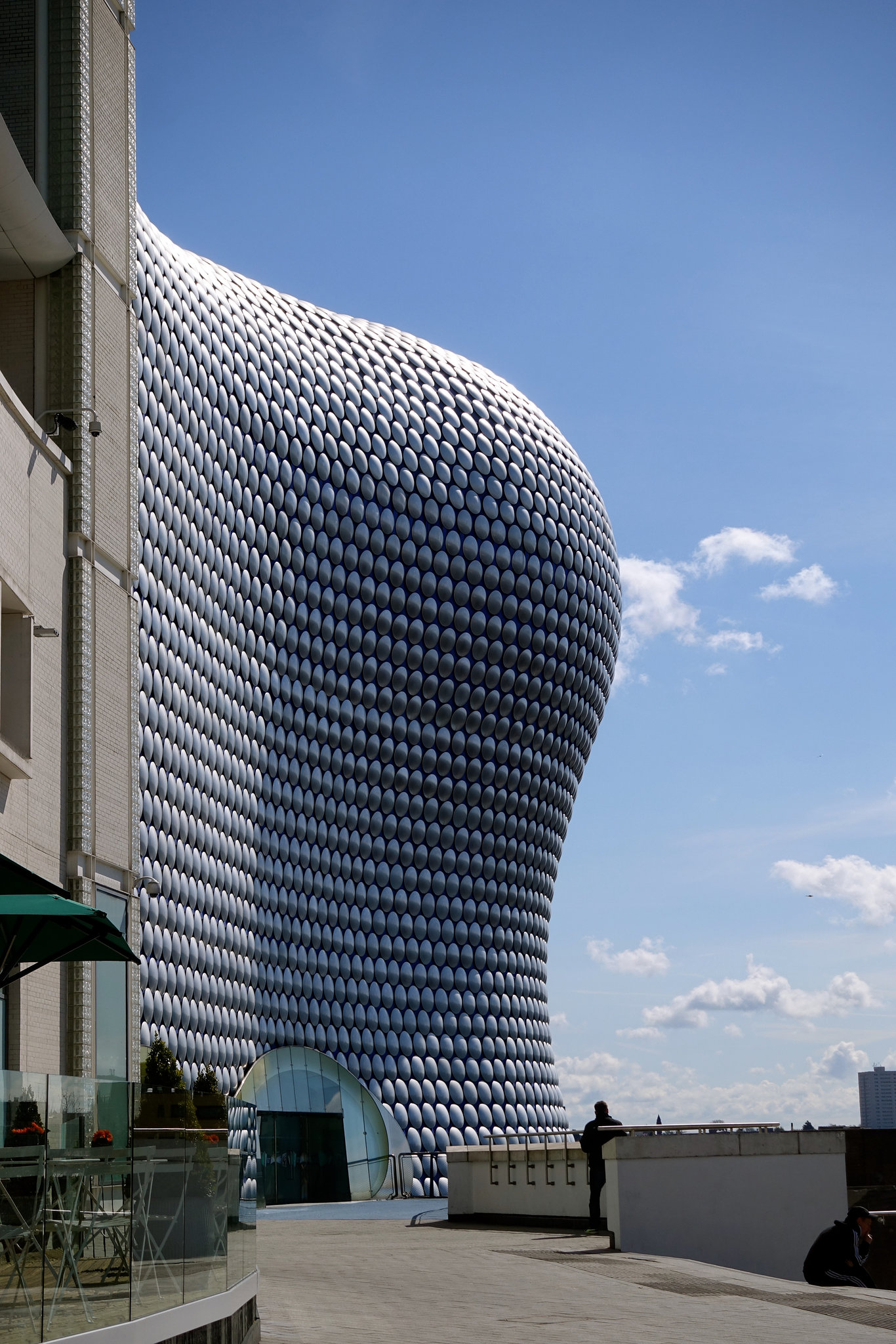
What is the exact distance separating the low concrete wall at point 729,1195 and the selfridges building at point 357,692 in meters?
33.1

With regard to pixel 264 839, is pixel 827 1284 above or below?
below

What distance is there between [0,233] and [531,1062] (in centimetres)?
5520

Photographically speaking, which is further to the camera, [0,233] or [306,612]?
[306,612]

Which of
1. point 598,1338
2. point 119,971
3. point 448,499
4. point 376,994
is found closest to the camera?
→ point 598,1338

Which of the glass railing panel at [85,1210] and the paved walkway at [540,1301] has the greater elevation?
the glass railing panel at [85,1210]

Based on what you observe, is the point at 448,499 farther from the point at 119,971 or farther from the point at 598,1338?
the point at 598,1338

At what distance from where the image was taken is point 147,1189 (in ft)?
31.2

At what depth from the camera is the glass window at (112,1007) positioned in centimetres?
1989

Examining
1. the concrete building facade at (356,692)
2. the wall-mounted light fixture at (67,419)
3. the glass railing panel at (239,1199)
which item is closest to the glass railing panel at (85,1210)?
the glass railing panel at (239,1199)

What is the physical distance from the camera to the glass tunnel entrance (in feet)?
171

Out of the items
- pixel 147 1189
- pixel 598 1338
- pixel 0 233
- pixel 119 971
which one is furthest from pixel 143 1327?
pixel 0 233

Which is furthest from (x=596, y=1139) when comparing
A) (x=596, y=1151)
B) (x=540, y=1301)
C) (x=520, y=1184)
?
(x=540, y=1301)

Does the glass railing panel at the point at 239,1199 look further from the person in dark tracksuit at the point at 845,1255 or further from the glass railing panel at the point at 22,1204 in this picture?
the person in dark tracksuit at the point at 845,1255

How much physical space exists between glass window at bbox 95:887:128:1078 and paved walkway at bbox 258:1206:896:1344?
11.1 ft
